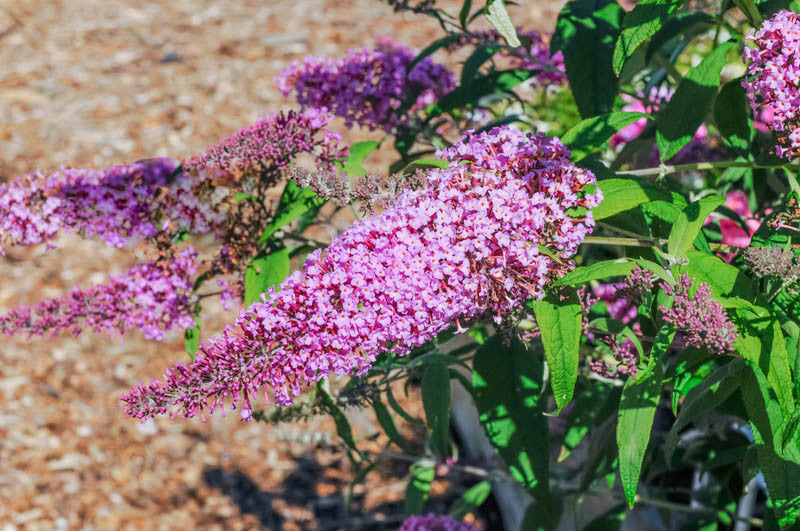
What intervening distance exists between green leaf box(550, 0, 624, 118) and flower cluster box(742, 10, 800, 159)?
392 millimetres

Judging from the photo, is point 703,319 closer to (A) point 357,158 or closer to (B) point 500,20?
(B) point 500,20

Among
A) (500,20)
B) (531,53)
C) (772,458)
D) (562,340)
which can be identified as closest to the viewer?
(562,340)

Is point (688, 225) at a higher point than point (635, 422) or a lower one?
higher

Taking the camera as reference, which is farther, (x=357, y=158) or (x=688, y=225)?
(x=357, y=158)

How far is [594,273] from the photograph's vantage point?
1240mm

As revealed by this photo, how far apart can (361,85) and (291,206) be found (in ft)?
1.73

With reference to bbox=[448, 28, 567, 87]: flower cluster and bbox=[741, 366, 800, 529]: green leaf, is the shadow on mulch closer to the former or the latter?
bbox=[448, 28, 567, 87]: flower cluster

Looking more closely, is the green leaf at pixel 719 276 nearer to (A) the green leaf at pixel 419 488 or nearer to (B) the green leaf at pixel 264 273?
(B) the green leaf at pixel 264 273

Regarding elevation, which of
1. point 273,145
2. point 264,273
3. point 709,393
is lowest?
point 709,393

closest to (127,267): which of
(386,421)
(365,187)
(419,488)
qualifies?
(419,488)

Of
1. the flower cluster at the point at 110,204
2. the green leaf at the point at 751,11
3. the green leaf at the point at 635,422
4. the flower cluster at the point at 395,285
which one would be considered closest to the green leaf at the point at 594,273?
the flower cluster at the point at 395,285

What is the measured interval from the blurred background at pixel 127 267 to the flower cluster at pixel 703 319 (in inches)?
32.0

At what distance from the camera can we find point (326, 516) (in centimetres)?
332

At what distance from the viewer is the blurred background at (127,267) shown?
3250mm
